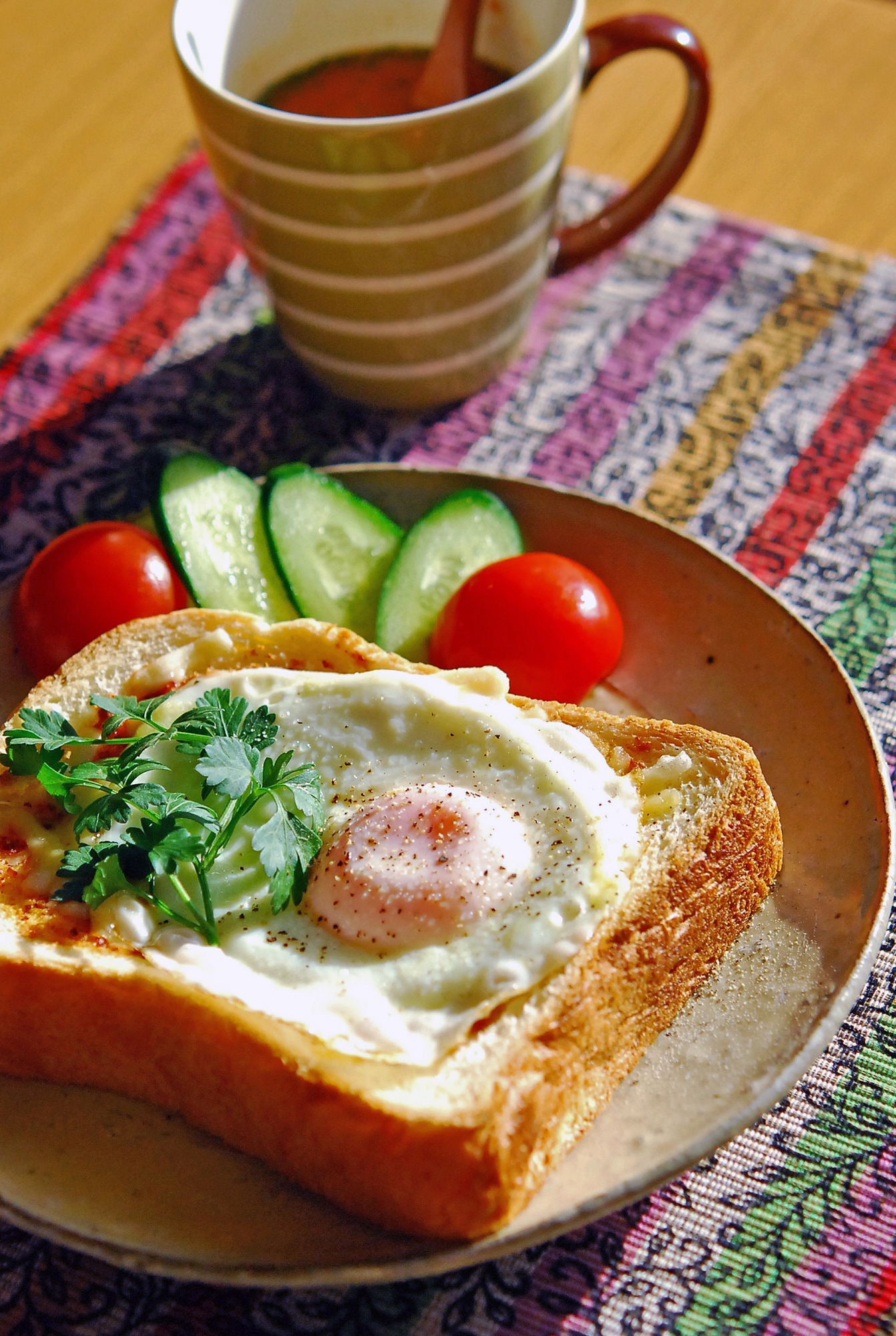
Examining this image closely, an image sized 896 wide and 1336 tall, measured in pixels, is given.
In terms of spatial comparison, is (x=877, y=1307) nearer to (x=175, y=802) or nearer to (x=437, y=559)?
(x=175, y=802)

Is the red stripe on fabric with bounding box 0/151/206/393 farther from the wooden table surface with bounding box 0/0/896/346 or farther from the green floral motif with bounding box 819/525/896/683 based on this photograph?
the green floral motif with bounding box 819/525/896/683

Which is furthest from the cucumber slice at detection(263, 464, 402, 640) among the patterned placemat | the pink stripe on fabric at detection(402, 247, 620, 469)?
the patterned placemat

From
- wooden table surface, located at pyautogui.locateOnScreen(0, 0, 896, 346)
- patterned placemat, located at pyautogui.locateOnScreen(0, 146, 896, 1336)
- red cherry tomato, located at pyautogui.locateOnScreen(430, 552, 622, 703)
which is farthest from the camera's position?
wooden table surface, located at pyautogui.locateOnScreen(0, 0, 896, 346)

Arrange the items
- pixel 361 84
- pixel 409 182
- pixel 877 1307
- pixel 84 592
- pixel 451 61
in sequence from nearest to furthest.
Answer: pixel 877 1307, pixel 84 592, pixel 409 182, pixel 451 61, pixel 361 84

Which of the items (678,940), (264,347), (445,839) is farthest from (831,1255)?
(264,347)

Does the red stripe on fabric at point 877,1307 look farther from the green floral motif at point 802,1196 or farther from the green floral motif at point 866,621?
the green floral motif at point 866,621

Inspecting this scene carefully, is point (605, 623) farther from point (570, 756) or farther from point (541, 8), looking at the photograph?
point (541, 8)

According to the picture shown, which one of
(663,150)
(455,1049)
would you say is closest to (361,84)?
(663,150)
